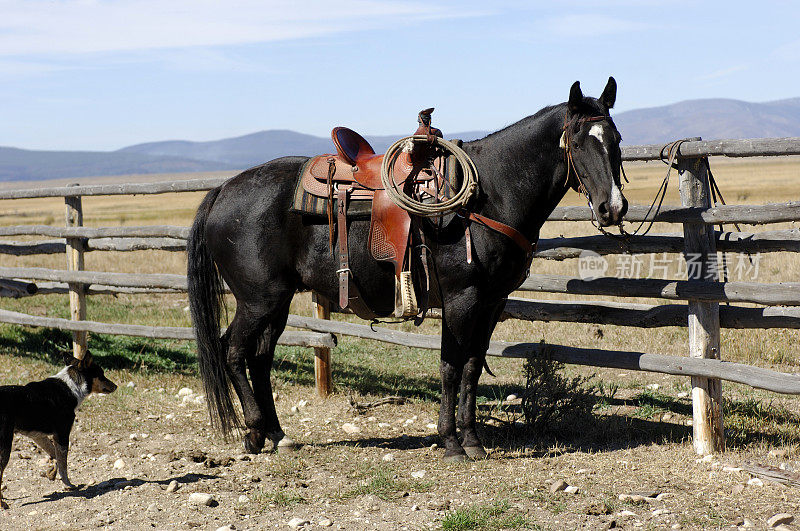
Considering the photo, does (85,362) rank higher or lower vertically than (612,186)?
lower

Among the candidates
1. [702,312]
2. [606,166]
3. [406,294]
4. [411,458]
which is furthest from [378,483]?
[702,312]

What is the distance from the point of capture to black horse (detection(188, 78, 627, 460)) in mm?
4785

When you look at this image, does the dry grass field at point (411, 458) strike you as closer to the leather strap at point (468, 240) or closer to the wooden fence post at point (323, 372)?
the wooden fence post at point (323, 372)

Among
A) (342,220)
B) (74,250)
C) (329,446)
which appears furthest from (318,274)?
(74,250)

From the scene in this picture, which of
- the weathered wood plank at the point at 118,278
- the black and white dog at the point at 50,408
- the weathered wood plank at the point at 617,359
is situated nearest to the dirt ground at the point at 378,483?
the black and white dog at the point at 50,408

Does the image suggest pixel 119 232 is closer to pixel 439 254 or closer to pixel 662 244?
pixel 439 254

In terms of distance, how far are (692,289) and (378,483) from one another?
100 inches

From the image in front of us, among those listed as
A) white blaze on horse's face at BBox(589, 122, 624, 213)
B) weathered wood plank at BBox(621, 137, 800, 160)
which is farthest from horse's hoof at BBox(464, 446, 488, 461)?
weathered wood plank at BBox(621, 137, 800, 160)

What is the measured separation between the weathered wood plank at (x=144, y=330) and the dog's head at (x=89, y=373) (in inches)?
70.2

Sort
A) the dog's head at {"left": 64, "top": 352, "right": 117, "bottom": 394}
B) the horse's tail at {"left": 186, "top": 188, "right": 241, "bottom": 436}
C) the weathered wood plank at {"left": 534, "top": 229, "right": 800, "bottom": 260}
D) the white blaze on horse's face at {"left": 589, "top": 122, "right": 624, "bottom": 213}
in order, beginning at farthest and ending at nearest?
the horse's tail at {"left": 186, "top": 188, "right": 241, "bottom": 436}
the dog's head at {"left": 64, "top": 352, "right": 117, "bottom": 394}
the weathered wood plank at {"left": 534, "top": 229, "right": 800, "bottom": 260}
the white blaze on horse's face at {"left": 589, "top": 122, "right": 624, "bottom": 213}

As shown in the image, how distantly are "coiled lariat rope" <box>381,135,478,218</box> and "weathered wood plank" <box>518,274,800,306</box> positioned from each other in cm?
148

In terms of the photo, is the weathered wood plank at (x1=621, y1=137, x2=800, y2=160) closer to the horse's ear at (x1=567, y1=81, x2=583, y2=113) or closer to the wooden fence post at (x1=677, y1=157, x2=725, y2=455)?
the wooden fence post at (x1=677, y1=157, x2=725, y2=455)

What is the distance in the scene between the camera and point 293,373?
8461 millimetres

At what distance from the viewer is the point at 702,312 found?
535 centimetres
